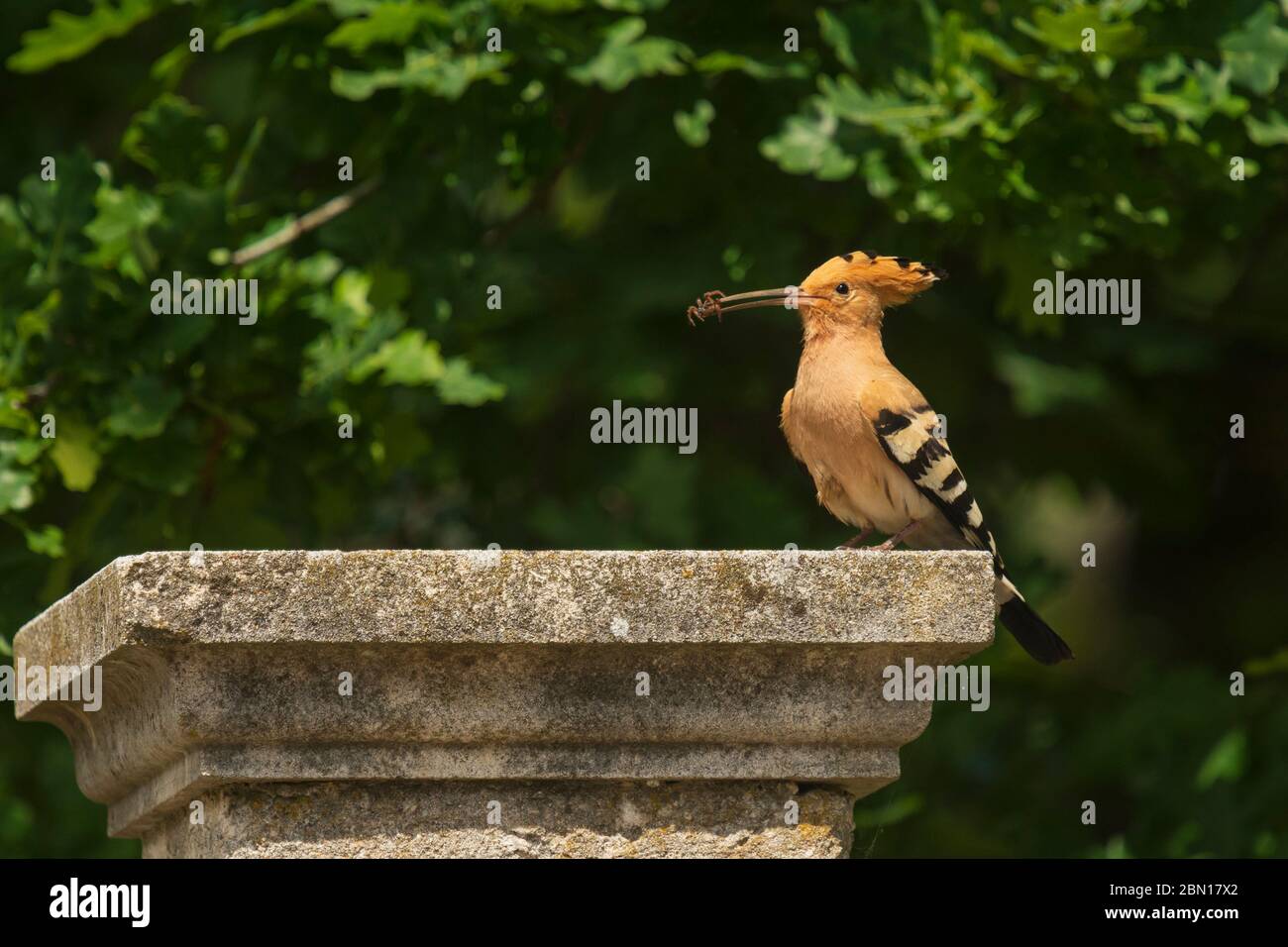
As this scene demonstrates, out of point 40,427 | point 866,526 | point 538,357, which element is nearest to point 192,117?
point 40,427

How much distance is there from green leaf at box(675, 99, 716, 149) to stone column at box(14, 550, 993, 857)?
3307 millimetres

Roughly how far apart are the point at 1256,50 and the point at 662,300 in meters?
2.47

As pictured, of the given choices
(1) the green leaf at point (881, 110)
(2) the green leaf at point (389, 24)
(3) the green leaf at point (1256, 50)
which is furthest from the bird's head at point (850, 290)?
(2) the green leaf at point (389, 24)

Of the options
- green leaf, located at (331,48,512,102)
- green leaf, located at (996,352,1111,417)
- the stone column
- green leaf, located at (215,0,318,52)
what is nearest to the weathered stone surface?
the stone column

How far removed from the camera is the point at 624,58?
5703 mm

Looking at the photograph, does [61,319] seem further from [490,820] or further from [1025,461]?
[1025,461]

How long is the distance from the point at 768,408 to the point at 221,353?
307 centimetres

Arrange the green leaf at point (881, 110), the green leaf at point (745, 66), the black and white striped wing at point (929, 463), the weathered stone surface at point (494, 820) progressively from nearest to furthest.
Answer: the weathered stone surface at point (494, 820)
the black and white striped wing at point (929, 463)
the green leaf at point (881, 110)
the green leaf at point (745, 66)

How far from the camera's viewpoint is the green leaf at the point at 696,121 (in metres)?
5.98

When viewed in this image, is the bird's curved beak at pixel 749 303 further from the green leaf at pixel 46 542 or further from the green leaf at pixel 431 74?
the green leaf at pixel 46 542

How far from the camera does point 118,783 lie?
136 inches

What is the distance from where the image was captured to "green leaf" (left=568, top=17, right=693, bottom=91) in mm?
5652

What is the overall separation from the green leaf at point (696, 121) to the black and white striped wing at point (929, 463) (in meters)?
2.22

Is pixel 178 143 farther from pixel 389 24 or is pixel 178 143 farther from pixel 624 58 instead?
pixel 624 58
